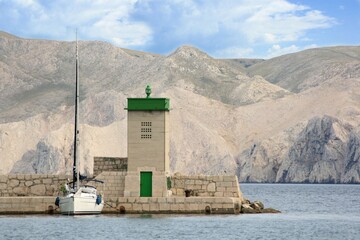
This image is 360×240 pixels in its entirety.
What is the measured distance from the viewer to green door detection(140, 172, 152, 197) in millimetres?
49938

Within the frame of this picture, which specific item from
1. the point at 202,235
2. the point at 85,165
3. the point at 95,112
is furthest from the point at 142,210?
the point at 95,112

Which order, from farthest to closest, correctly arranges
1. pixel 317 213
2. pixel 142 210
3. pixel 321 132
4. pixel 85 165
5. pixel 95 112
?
pixel 95 112, pixel 321 132, pixel 85 165, pixel 317 213, pixel 142 210

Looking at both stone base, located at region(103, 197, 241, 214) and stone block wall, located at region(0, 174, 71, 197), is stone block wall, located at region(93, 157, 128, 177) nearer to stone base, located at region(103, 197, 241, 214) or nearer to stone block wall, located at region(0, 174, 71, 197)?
stone block wall, located at region(0, 174, 71, 197)

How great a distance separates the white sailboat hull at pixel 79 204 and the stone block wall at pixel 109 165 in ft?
6.83

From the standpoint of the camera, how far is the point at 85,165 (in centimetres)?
14425

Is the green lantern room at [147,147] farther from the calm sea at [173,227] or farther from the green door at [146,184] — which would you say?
the calm sea at [173,227]

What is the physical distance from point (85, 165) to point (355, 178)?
4029 centimetres

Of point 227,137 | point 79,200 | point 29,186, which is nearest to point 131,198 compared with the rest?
point 79,200

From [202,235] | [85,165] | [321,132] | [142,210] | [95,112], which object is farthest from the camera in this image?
[95,112]

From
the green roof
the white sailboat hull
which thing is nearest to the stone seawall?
the white sailboat hull

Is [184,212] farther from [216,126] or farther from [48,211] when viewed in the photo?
[216,126]

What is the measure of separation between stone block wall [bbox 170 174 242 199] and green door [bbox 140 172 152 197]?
1.51 meters

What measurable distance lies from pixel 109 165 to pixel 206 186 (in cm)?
488

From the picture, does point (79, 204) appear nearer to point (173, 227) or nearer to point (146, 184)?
point (146, 184)
